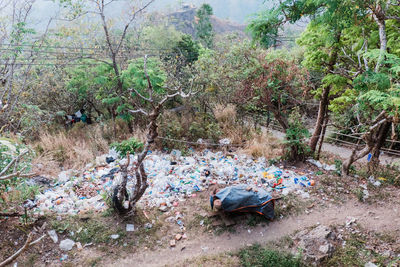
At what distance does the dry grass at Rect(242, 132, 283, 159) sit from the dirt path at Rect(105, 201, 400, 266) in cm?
242

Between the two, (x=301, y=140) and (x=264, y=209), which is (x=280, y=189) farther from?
(x=301, y=140)

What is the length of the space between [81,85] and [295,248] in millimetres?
8787

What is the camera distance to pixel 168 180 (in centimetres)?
563

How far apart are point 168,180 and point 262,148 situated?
9.39 ft

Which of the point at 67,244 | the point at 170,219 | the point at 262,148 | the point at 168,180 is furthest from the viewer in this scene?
the point at 262,148

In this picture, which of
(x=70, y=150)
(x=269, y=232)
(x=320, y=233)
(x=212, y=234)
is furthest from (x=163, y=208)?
(x=70, y=150)

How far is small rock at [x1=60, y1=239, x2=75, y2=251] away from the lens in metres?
3.93

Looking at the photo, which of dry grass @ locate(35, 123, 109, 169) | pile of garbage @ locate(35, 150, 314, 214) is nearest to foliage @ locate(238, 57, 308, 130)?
pile of garbage @ locate(35, 150, 314, 214)

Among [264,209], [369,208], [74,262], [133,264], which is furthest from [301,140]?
[74,262]

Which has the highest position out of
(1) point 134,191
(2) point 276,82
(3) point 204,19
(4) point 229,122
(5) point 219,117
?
(3) point 204,19

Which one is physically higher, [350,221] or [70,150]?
[70,150]

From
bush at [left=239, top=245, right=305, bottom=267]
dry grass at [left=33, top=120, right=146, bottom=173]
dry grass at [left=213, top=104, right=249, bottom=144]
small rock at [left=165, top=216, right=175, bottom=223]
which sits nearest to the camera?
bush at [left=239, top=245, right=305, bottom=267]

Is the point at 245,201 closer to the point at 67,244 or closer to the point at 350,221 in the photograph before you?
the point at 350,221

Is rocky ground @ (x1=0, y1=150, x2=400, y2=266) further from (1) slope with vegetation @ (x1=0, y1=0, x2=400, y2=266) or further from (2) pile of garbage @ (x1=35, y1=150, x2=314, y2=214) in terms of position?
(2) pile of garbage @ (x1=35, y1=150, x2=314, y2=214)
